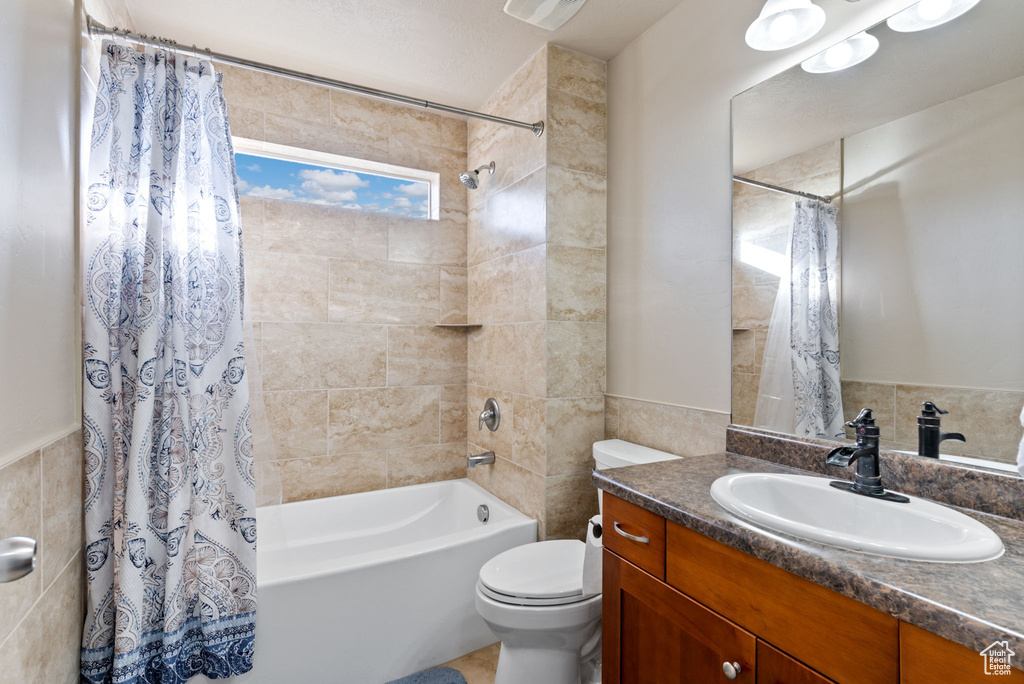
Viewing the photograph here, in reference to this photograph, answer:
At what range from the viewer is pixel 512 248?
2.36m

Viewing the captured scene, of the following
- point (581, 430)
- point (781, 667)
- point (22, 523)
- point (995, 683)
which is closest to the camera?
point (995, 683)

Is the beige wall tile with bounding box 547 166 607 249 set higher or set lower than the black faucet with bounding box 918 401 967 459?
higher

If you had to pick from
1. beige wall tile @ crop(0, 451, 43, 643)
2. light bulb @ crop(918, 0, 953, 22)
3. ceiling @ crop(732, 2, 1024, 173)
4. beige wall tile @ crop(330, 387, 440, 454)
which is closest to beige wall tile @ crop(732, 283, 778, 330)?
ceiling @ crop(732, 2, 1024, 173)

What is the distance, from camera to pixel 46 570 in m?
1.19

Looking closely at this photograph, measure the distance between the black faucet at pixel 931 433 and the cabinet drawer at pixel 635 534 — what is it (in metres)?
0.66

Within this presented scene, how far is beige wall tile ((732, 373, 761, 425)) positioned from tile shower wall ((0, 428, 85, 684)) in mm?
1852

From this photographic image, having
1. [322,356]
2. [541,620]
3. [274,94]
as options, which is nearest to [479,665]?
[541,620]

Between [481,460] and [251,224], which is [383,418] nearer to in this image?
[481,460]

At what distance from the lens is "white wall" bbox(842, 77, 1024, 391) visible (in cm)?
107

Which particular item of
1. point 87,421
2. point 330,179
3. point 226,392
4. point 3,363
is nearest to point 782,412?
point 226,392

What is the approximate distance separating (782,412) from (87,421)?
2.09 meters

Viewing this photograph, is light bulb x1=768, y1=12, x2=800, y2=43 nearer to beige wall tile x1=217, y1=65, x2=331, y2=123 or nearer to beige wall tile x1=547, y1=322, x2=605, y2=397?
beige wall tile x1=547, y1=322, x2=605, y2=397

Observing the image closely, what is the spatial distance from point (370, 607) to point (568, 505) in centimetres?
89

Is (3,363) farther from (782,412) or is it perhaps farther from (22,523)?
(782,412)
